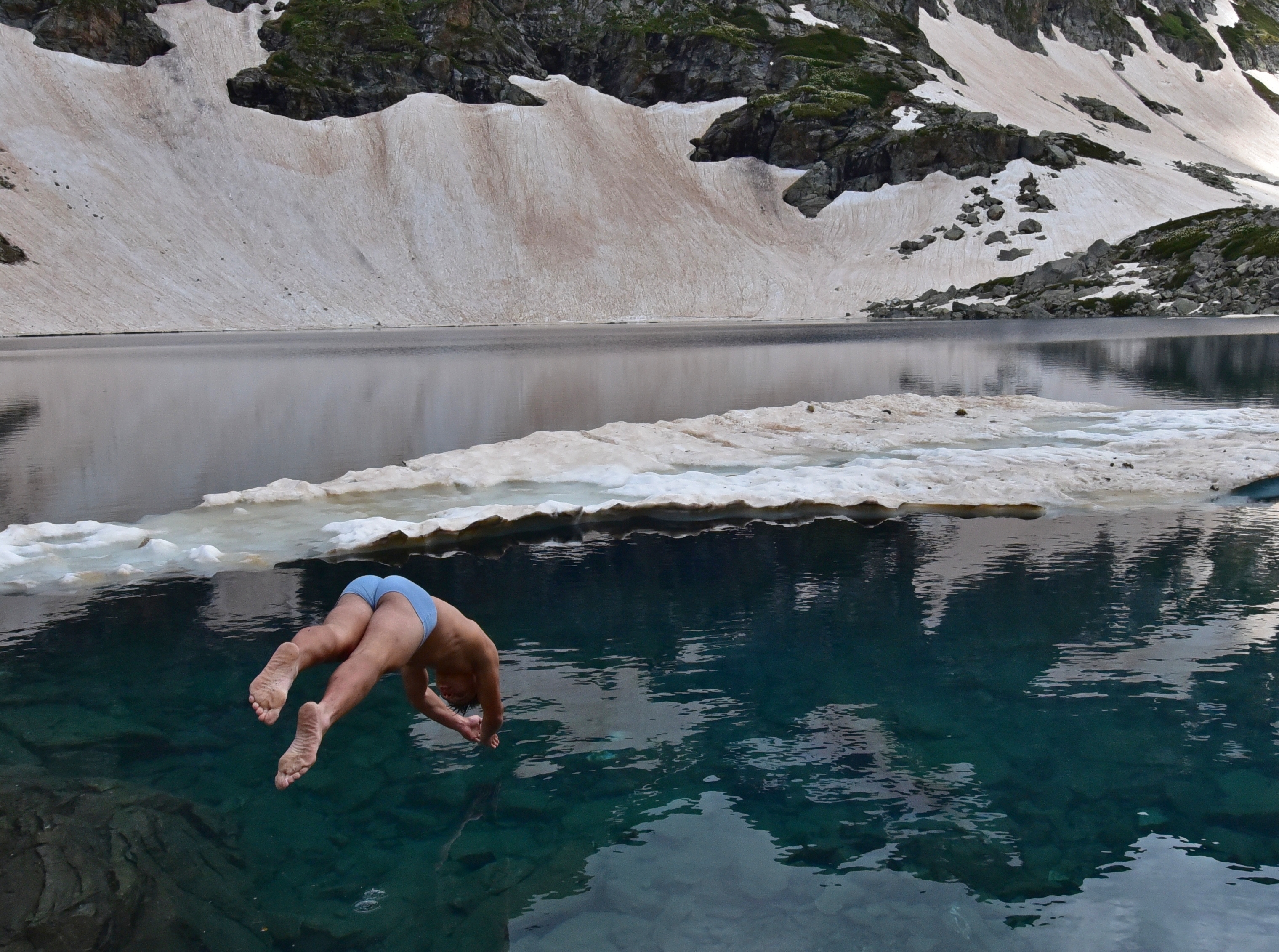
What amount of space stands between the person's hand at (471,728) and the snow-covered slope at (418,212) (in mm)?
119308

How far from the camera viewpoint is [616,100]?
172 m

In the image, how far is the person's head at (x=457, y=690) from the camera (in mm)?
7129

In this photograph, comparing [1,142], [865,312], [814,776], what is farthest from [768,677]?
[1,142]

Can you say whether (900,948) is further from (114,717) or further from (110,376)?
(110,376)

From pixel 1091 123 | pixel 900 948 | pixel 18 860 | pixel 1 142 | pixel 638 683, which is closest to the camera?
pixel 900 948

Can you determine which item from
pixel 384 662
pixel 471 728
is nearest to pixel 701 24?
pixel 471 728

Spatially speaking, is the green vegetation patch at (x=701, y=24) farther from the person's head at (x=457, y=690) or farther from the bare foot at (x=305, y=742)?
the bare foot at (x=305, y=742)

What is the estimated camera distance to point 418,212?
142 metres

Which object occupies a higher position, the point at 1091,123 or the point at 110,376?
the point at 1091,123

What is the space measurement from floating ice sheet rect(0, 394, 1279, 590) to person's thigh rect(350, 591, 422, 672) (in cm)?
1042

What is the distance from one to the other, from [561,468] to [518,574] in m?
7.02

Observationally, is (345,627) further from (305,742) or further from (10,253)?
(10,253)

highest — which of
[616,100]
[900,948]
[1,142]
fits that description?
[616,100]

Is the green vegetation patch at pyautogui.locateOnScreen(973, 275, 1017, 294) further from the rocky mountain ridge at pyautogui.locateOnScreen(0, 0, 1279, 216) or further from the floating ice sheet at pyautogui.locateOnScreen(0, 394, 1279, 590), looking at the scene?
the floating ice sheet at pyautogui.locateOnScreen(0, 394, 1279, 590)
